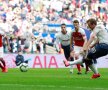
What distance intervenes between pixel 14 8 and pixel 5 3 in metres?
0.85

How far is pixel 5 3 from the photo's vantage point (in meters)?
45.2

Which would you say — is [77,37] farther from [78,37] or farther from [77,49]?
[77,49]

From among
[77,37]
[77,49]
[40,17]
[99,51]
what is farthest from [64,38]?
[40,17]

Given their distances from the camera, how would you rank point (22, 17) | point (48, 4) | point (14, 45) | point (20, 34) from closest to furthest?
point (14, 45), point (20, 34), point (22, 17), point (48, 4)

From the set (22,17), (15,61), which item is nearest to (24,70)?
(15,61)

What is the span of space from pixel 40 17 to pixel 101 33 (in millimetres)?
26716

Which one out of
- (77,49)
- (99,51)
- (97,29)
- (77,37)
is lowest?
(77,49)

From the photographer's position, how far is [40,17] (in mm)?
44406

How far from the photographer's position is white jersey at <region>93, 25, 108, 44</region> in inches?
697

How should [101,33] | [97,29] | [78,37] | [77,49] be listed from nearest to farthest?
[97,29]
[101,33]
[78,37]
[77,49]

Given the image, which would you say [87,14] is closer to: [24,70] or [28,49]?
[28,49]

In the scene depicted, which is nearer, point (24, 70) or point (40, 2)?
point (24, 70)

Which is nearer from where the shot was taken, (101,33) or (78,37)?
(101,33)

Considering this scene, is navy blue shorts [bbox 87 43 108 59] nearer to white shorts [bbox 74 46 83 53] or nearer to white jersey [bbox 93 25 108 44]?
white jersey [bbox 93 25 108 44]
